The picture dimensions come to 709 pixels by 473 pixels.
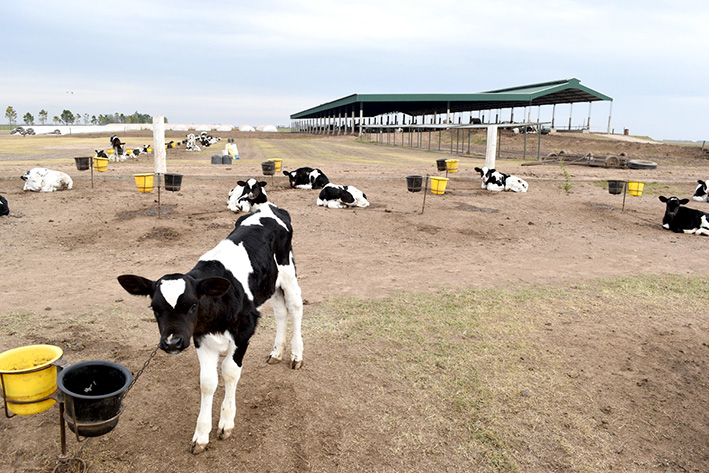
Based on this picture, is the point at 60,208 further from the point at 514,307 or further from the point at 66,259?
the point at 514,307

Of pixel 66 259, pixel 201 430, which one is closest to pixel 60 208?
pixel 66 259

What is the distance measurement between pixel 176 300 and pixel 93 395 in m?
0.93

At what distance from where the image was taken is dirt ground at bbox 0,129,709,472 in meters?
4.00

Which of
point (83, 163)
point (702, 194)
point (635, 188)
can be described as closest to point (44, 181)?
point (83, 163)

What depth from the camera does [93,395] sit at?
138 inches

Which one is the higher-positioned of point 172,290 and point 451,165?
point 451,165

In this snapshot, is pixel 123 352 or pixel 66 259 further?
pixel 66 259

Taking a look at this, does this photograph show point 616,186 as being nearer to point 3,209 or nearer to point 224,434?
point 224,434

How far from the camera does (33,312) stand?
645cm

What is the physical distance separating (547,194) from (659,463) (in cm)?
1679

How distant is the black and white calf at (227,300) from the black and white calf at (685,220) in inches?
510

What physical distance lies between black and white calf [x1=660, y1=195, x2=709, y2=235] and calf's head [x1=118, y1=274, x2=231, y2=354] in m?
14.3

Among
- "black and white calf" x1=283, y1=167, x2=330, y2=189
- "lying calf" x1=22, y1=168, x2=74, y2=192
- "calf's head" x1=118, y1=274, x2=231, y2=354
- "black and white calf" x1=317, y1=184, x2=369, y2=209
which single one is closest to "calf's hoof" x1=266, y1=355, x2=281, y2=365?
"calf's head" x1=118, y1=274, x2=231, y2=354

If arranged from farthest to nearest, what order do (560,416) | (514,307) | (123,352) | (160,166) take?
(160,166) < (514,307) < (123,352) < (560,416)
